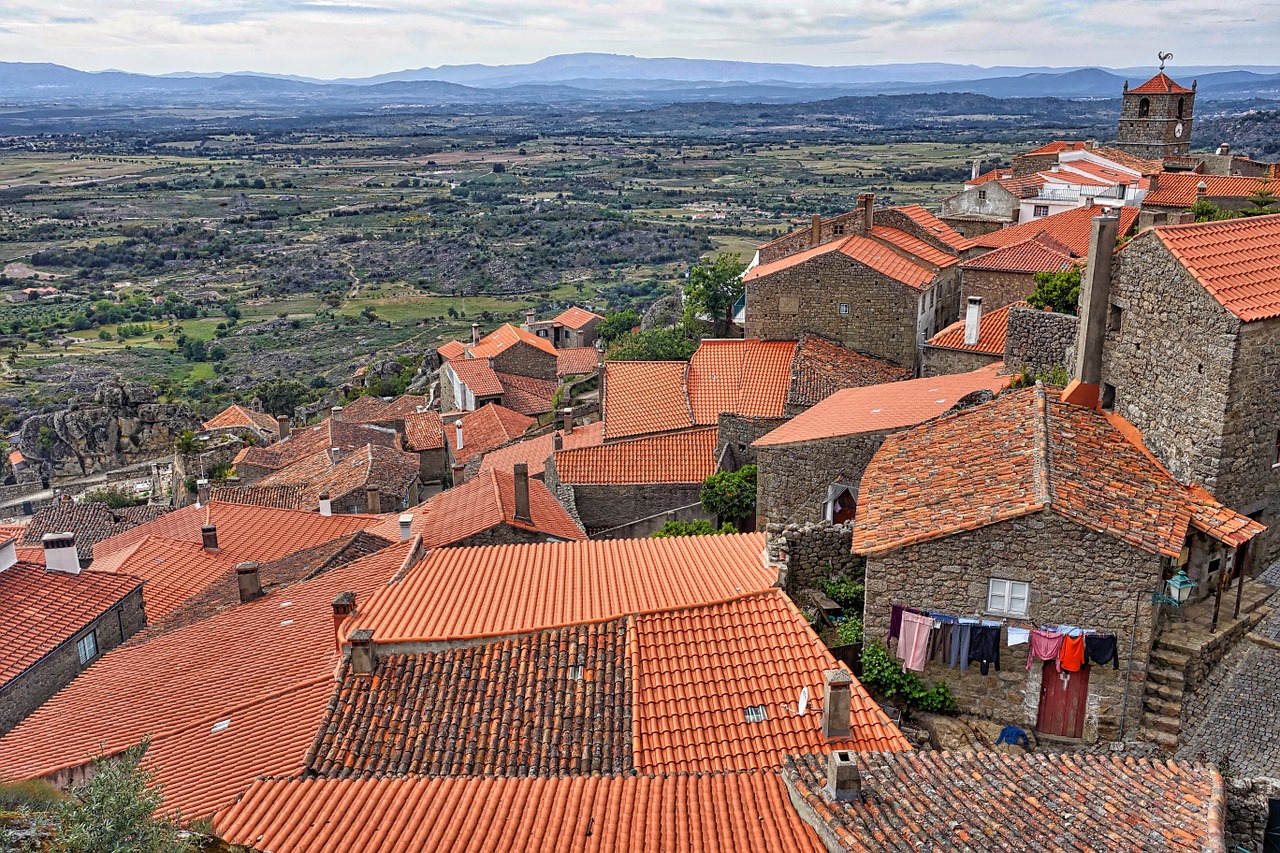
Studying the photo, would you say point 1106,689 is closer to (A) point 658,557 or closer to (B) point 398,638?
→ (A) point 658,557

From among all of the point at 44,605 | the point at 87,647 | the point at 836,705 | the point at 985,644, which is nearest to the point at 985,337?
the point at 985,644

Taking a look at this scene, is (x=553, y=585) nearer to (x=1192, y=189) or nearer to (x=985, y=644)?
(x=985, y=644)

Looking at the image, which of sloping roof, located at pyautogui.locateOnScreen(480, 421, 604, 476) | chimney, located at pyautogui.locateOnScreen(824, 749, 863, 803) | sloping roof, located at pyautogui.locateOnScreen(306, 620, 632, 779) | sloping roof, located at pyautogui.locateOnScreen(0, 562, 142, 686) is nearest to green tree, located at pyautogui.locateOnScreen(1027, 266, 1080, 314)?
sloping roof, located at pyautogui.locateOnScreen(480, 421, 604, 476)

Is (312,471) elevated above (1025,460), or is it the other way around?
(1025,460)

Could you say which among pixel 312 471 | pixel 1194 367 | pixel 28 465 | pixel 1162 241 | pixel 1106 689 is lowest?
pixel 28 465

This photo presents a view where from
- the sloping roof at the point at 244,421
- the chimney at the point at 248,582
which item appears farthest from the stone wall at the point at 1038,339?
the sloping roof at the point at 244,421

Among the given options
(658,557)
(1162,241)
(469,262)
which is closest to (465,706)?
(658,557)

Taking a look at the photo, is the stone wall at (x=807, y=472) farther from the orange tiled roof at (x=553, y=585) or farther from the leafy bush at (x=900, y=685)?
the leafy bush at (x=900, y=685)

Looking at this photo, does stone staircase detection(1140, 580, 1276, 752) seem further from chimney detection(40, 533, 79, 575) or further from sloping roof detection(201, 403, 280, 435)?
sloping roof detection(201, 403, 280, 435)
